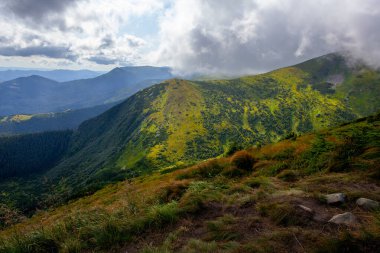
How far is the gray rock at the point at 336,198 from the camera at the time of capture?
29.5 ft

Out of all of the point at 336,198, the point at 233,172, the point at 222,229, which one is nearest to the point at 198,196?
the point at 222,229

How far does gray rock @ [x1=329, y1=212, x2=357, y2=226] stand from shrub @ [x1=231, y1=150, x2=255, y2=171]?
9264mm

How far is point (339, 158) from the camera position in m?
14.2

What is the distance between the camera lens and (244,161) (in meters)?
17.6

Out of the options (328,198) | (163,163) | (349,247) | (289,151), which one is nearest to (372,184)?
(328,198)

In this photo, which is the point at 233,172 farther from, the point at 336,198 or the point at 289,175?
the point at 336,198

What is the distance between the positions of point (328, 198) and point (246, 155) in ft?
29.3

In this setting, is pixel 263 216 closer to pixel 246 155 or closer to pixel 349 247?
pixel 349 247

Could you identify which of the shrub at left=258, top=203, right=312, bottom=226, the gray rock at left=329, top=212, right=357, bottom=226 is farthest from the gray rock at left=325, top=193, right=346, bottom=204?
the shrub at left=258, top=203, right=312, bottom=226

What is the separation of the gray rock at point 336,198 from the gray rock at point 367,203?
45cm

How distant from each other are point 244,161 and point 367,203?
9.32 meters

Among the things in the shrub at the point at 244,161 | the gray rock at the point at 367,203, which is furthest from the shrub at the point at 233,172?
the gray rock at the point at 367,203

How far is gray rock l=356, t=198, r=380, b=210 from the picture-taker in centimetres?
837

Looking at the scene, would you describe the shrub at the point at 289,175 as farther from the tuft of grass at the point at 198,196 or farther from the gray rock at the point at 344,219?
the gray rock at the point at 344,219
